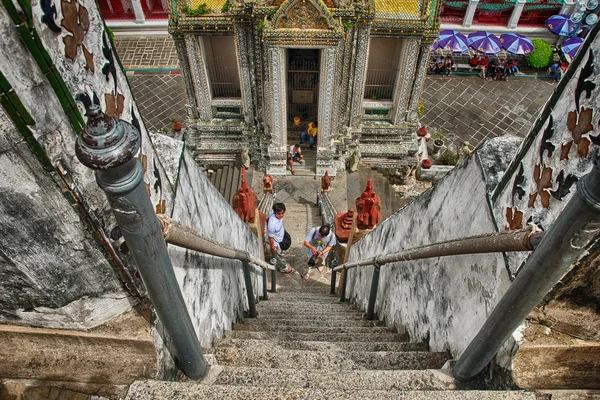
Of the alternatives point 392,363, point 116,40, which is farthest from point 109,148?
point 116,40

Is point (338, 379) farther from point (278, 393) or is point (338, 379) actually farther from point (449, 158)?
point (449, 158)

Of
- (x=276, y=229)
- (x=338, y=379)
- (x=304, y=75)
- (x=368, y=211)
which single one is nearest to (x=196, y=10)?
(x=304, y=75)

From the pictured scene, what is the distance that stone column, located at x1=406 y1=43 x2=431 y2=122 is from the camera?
1217 centimetres

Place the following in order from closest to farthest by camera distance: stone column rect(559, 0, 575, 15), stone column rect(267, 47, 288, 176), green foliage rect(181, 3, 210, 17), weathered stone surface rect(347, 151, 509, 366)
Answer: weathered stone surface rect(347, 151, 509, 366)
stone column rect(267, 47, 288, 176)
green foliage rect(181, 3, 210, 17)
stone column rect(559, 0, 575, 15)

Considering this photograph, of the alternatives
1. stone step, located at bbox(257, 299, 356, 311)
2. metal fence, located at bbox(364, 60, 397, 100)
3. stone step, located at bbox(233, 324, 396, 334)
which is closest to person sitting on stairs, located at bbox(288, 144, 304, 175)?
metal fence, located at bbox(364, 60, 397, 100)

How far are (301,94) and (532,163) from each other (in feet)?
35.9

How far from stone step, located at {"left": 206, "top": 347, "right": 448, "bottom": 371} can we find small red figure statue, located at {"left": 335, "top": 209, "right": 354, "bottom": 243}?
6479 mm

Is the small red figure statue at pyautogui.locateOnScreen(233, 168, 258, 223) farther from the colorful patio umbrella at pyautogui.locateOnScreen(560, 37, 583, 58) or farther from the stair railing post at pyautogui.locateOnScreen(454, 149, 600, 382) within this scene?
the colorful patio umbrella at pyautogui.locateOnScreen(560, 37, 583, 58)

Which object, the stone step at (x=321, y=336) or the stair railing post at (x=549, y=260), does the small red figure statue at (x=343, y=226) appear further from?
the stair railing post at (x=549, y=260)

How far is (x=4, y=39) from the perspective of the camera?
187 cm

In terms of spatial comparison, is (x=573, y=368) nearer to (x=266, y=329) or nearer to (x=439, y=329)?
(x=439, y=329)

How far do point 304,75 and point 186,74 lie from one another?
3228 mm

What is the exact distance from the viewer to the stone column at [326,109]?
11203 millimetres

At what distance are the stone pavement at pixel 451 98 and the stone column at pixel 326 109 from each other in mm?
5223
